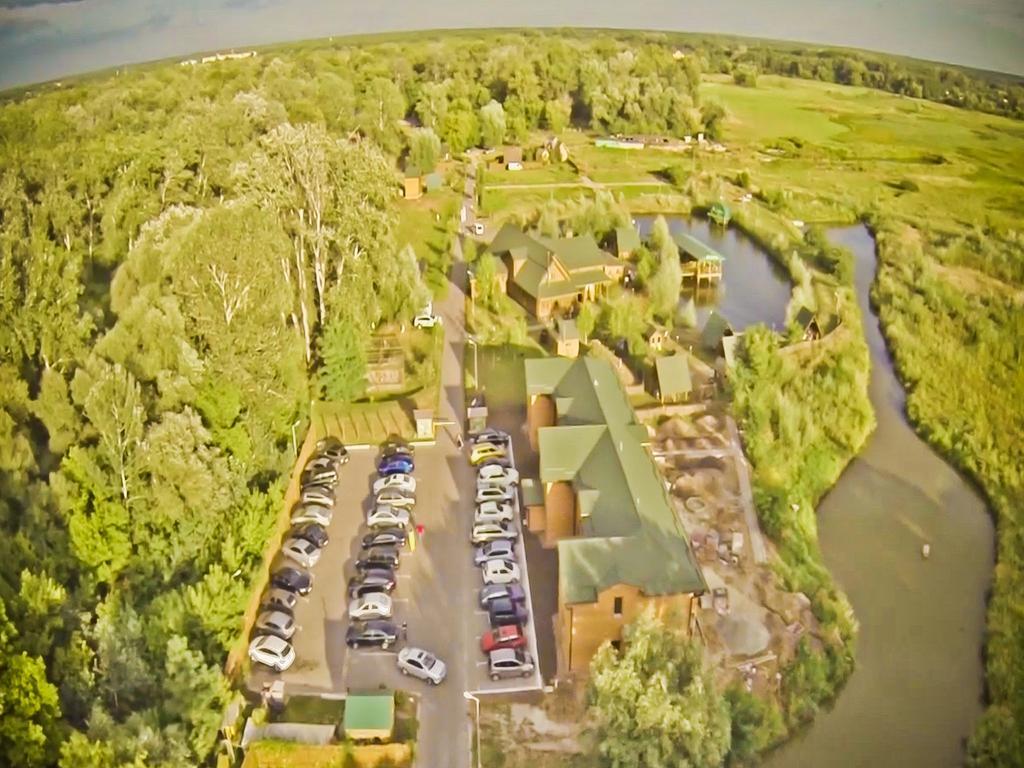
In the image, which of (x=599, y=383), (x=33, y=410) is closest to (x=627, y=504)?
(x=599, y=383)

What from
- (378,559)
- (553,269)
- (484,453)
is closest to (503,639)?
(378,559)

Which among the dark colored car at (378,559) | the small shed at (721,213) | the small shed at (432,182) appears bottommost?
the dark colored car at (378,559)

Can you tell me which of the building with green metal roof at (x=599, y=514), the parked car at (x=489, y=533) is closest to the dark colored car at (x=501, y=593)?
the building with green metal roof at (x=599, y=514)

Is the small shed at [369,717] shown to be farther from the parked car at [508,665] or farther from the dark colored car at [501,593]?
the dark colored car at [501,593]

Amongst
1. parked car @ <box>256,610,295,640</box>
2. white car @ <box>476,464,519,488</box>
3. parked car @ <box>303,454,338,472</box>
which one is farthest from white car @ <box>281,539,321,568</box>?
white car @ <box>476,464,519,488</box>

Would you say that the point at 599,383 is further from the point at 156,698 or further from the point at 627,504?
the point at 156,698
